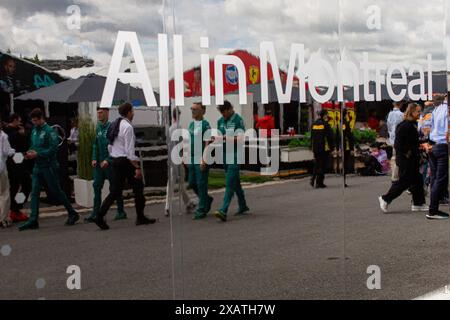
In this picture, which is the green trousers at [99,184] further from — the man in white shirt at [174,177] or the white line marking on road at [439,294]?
the white line marking on road at [439,294]

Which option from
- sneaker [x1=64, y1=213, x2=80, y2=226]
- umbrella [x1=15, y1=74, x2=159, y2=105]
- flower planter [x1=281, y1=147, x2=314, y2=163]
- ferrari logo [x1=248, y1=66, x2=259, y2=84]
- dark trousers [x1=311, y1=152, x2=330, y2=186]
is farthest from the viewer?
dark trousers [x1=311, y1=152, x2=330, y2=186]

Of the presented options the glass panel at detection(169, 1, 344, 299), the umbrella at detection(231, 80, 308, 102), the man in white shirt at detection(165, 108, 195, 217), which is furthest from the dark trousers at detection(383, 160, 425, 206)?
the man in white shirt at detection(165, 108, 195, 217)

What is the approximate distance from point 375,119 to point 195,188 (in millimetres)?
1051

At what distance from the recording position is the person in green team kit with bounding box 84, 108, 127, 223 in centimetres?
266

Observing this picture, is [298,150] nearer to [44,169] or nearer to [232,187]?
[232,187]

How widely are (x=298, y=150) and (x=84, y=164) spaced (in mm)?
992

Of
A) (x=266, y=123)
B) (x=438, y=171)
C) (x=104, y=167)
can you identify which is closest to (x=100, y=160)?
(x=104, y=167)

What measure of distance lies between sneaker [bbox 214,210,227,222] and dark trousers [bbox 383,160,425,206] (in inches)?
35.5

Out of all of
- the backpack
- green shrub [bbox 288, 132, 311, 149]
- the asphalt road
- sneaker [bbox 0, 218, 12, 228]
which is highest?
the backpack

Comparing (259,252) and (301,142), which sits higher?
(301,142)

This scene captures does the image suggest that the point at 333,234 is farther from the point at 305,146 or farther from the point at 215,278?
the point at 215,278

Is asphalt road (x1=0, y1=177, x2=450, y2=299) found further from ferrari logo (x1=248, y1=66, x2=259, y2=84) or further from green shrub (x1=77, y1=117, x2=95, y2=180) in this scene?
ferrari logo (x1=248, y1=66, x2=259, y2=84)

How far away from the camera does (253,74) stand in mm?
2895

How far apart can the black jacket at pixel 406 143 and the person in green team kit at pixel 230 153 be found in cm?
98
